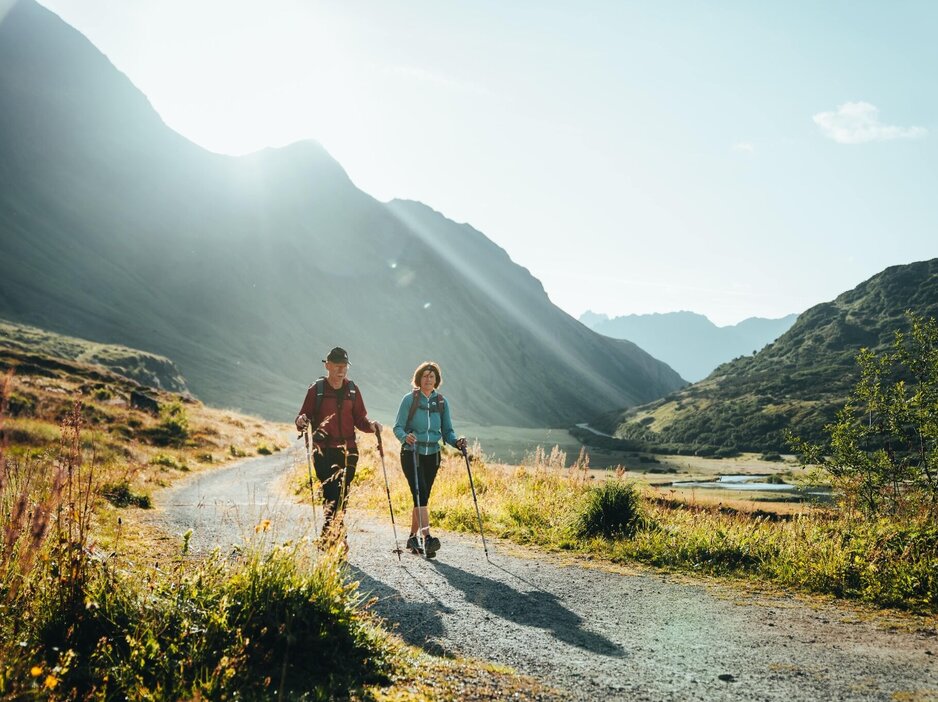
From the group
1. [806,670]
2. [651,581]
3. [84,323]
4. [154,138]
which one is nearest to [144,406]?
[651,581]

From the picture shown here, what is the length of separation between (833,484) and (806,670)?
18.8 ft

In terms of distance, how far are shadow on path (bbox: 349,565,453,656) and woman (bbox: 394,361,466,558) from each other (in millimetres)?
1701

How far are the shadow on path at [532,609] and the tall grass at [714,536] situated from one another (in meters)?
2.41

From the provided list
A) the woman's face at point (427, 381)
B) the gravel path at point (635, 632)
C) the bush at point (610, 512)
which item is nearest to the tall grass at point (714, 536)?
the bush at point (610, 512)

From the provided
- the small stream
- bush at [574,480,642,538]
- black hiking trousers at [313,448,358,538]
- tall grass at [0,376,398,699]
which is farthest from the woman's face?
the small stream

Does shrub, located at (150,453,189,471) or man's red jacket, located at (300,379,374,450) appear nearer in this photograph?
man's red jacket, located at (300,379,374,450)

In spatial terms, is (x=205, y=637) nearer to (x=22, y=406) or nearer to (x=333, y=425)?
(x=333, y=425)

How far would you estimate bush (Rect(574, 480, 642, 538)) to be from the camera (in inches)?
380

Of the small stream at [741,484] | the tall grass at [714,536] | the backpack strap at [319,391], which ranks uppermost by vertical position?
the backpack strap at [319,391]

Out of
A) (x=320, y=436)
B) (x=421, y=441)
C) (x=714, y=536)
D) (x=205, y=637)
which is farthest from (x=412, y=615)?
(x=714, y=536)

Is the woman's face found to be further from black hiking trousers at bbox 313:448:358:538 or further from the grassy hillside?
the grassy hillside

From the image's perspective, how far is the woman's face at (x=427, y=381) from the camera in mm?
8688

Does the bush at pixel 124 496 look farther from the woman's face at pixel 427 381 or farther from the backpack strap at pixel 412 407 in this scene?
the woman's face at pixel 427 381

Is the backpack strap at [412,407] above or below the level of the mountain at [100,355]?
below
